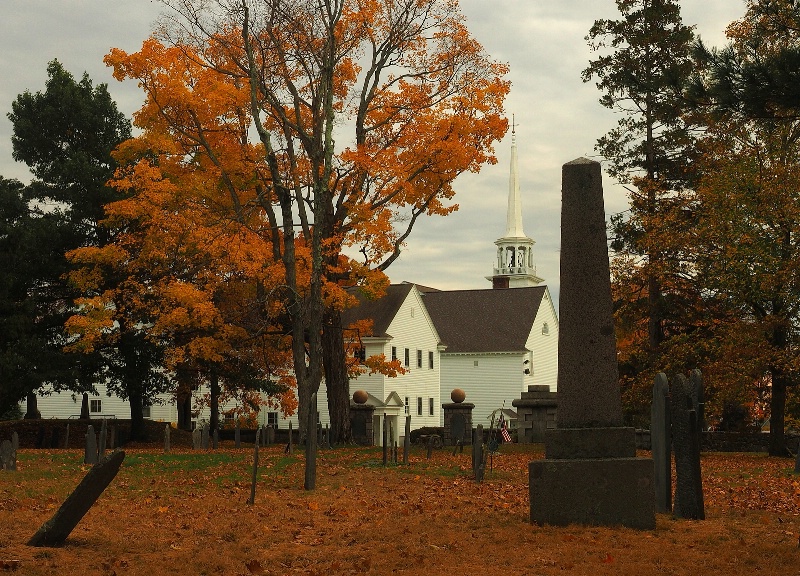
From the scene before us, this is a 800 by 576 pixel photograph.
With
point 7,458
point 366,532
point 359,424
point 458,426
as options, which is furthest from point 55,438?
point 366,532

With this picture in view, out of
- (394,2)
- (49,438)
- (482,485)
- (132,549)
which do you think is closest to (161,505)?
(132,549)

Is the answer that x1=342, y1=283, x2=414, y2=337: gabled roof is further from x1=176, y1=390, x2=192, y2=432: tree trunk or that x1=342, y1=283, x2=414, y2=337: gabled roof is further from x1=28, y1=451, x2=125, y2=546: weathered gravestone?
x1=28, y1=451, x2=125, y2=546: weathered gravestone

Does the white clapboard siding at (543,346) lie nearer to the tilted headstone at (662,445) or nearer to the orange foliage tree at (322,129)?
the orange foliage tree at (322,129)

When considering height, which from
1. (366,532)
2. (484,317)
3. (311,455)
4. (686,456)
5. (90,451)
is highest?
(484,317)

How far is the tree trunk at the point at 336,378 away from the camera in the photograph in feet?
105

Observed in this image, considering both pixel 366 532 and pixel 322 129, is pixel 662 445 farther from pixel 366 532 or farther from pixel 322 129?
pixel 322 129

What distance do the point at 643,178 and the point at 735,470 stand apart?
14.7 m

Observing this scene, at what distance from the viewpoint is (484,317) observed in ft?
225

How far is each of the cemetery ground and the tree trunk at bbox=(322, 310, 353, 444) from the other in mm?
14206

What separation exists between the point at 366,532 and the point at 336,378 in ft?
71.4

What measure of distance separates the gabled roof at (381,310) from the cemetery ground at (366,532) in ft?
131

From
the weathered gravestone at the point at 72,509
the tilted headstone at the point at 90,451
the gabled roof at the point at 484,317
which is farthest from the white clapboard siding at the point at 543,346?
the weathered gravestone at the point at 72,509

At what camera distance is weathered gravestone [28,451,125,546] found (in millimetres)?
9602

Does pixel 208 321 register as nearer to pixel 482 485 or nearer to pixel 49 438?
pixel 49 438
